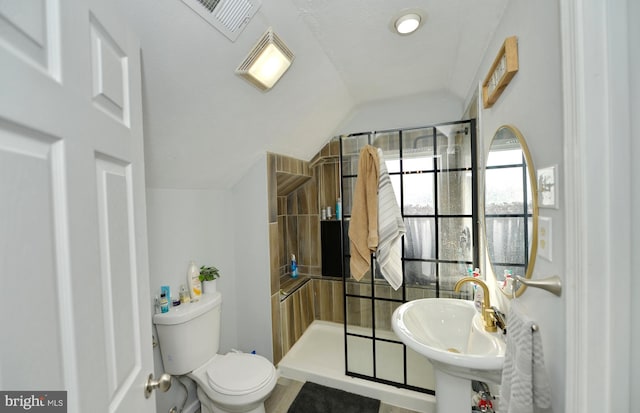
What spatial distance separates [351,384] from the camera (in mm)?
1904

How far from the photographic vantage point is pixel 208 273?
1.79 m

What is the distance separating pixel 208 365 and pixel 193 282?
553 millimetres

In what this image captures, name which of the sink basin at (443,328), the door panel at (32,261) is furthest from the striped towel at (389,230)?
the door panel at (32,261)

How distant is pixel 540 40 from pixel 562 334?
2.81 ft

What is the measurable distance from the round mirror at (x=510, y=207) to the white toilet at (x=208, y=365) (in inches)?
57.1

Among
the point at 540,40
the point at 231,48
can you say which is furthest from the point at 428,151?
the point at 231,48

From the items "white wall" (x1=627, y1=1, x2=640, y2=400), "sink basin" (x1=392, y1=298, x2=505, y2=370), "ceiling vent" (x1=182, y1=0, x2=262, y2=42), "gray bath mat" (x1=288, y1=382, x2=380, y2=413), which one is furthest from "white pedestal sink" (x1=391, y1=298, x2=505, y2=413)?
"ceiling vent" (x1=182, y1=0, x2=262, y2=42)

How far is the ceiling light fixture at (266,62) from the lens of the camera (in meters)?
1.23

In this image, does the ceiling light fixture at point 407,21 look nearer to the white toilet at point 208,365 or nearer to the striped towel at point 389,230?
the striped towel at point 389,230

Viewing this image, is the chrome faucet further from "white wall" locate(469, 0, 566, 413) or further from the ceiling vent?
the ceiling vent

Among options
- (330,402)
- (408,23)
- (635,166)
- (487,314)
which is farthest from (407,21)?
(330,402)

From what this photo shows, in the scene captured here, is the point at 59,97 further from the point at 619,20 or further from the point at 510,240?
the point at 510,240

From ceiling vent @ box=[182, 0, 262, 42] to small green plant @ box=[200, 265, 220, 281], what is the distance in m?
1.49

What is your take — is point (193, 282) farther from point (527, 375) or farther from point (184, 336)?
point (527, 375)
